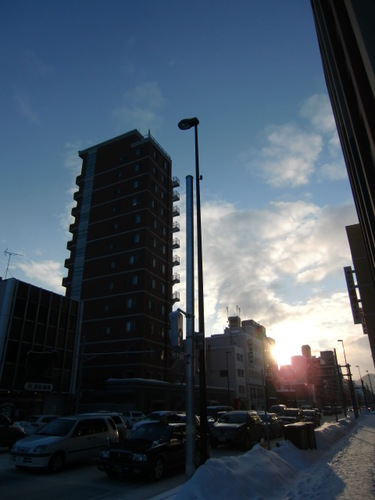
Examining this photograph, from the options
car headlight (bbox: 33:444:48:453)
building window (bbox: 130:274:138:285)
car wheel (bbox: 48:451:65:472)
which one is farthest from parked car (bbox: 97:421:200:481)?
building window (bbox: 130:274:138:285)

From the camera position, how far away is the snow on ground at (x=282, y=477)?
25.3ft

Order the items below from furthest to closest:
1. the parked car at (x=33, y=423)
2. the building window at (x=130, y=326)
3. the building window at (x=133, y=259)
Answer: the building window at (x=133, y=259)
the building window at (x=130, y=326)
the parked car at (x=33, y=423)

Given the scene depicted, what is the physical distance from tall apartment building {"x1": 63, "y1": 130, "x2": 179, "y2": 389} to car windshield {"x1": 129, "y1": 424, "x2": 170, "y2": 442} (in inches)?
1506

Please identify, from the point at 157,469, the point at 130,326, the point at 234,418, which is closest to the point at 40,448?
the point at 157,469

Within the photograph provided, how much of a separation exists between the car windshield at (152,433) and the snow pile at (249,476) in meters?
2.80

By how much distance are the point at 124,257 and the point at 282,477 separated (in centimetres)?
5015

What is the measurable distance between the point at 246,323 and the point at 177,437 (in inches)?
3394

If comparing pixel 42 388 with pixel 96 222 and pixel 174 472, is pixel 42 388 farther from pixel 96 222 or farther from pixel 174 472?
pixel 96 222

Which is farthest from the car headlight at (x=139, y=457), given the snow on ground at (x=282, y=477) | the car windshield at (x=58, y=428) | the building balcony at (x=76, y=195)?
the building balcony at (x=76, y=195)

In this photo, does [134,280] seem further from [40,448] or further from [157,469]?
[157,469]

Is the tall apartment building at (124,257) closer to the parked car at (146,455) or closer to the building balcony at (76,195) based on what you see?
the building balcony at (76,195)

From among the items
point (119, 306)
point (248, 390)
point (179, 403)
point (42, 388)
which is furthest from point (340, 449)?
point (248, 390)

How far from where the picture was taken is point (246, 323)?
9625cm

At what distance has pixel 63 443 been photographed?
12.2 m
